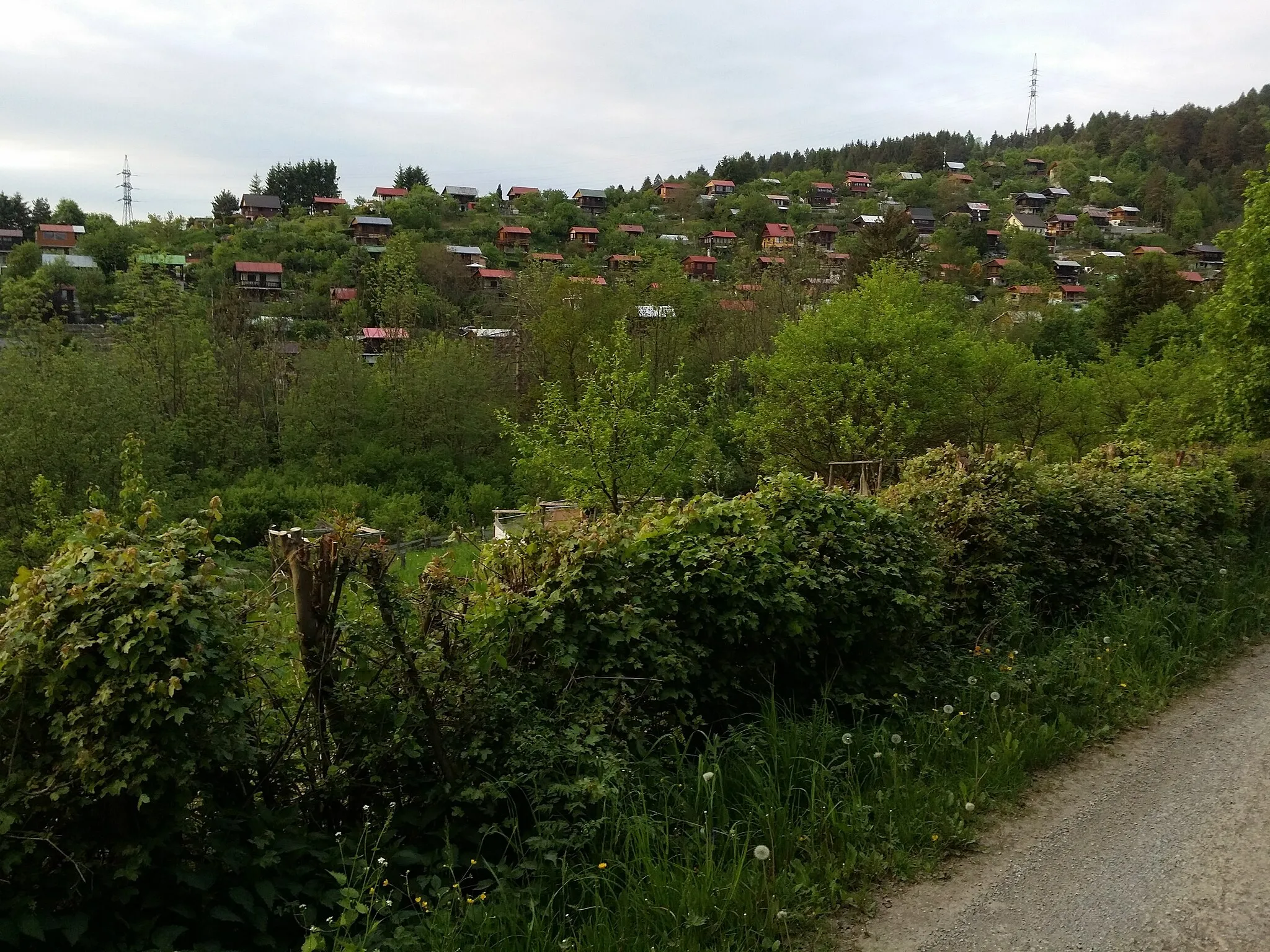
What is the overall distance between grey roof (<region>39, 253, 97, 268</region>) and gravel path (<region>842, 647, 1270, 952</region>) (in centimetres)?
7726

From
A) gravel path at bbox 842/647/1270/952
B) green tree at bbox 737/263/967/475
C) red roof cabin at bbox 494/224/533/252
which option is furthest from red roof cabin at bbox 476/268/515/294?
gravel path at bbox 842/647/1270/952

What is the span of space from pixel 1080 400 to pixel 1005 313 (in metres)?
23.6

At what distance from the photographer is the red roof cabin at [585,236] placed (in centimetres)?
8662

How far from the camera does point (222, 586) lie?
3.24 m

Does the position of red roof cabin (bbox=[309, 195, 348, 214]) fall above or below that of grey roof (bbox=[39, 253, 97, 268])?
above

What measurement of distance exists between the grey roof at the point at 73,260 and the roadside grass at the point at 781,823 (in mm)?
76253

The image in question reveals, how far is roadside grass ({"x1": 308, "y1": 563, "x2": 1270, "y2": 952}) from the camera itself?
10.6 feet

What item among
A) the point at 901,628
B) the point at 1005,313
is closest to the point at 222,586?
the point at 901,628

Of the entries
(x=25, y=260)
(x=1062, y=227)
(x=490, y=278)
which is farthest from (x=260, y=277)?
(x=1062, y=227)

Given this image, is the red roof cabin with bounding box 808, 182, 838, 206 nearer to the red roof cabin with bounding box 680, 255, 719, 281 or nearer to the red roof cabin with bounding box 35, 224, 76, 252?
the red roof cabin with bounding box 680, 255, 719, 281

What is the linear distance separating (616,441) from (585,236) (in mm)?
76622

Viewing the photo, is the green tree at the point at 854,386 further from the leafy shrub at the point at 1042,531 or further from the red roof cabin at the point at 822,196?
the red roof cabin at the point at 822,196

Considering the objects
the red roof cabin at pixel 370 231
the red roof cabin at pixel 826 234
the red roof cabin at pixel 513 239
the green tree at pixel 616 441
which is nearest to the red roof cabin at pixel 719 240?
the red roof cabin at pixel 826 234

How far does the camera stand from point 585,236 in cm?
8875
